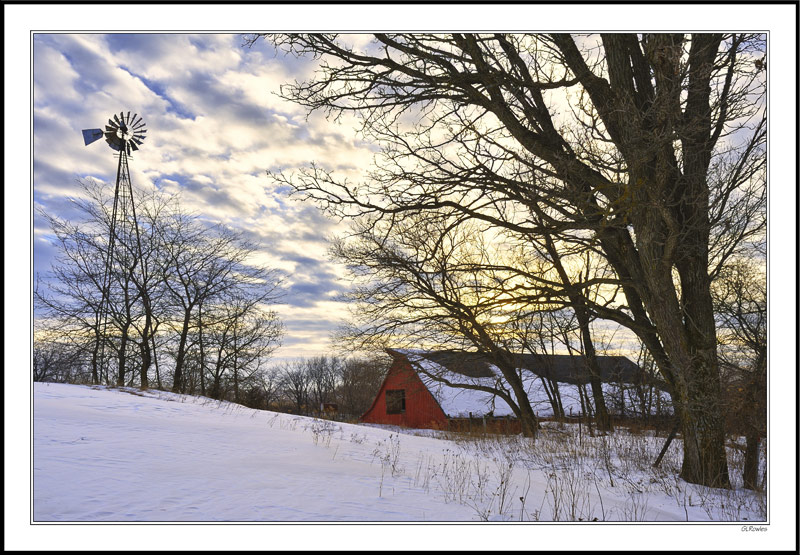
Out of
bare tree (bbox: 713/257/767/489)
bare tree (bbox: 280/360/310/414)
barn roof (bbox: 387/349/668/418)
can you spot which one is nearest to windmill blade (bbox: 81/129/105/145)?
barn roof (bbox: 387/349/668/418)

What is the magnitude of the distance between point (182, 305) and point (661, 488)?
23.3 metres

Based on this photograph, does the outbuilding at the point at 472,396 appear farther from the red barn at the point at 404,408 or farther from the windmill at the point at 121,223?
the windmill at the point at 121,223

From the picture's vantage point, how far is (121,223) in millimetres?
23469

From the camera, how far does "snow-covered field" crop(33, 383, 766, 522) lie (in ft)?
12.7

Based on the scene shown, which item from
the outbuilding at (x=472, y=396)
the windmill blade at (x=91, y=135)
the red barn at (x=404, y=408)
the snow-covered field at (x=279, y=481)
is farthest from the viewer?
the red barn at (x=404, y=408)

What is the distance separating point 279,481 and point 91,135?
25194 mm

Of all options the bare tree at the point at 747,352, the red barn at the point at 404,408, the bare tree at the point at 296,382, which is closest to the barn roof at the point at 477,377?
the red barn at the point at 404,408

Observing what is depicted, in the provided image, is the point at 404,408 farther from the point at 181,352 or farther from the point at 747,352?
the point at 747,352

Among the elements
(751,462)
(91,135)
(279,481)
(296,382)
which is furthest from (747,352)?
(296,382)

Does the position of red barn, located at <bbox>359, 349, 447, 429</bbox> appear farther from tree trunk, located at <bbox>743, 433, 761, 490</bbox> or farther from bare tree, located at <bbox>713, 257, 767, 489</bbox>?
tree trunk, located at <bbox>743, 433, 761, 490</bbox>

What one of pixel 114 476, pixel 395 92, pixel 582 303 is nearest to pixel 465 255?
pixel 582 303

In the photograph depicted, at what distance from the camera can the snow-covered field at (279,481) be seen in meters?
3.87

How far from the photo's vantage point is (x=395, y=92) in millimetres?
7918
